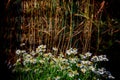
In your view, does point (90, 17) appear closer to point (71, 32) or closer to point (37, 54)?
point (71, 32)

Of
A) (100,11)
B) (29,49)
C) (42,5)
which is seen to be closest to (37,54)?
(29,49)

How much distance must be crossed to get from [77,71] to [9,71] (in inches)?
28.2

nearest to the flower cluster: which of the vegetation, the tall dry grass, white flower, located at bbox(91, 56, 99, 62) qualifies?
white flower, located at bbox(91, 56, 99, 62)

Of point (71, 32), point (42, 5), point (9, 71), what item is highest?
point (42, 5)

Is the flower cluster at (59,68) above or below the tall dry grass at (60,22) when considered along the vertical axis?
below

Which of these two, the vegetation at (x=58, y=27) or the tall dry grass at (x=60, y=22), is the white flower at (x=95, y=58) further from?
the tall dry grass at (x=60, y=22)

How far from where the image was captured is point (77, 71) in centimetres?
408

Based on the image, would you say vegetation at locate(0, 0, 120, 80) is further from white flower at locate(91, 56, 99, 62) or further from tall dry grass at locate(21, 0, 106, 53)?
white flower at locate(91, 56, 99, 62)

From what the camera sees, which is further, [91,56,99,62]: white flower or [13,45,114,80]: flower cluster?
[91,56,99,62]: white flower

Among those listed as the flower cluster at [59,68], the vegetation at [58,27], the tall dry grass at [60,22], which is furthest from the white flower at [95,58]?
the tall dry grass at [60,22]

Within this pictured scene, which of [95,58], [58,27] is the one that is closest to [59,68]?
[95,58]

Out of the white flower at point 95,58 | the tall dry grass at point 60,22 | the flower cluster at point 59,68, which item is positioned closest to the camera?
the flower cluster at point 59,68

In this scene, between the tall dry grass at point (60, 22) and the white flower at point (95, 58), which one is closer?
the white flower at point (95, 58)

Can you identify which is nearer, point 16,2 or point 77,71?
point 77,71
